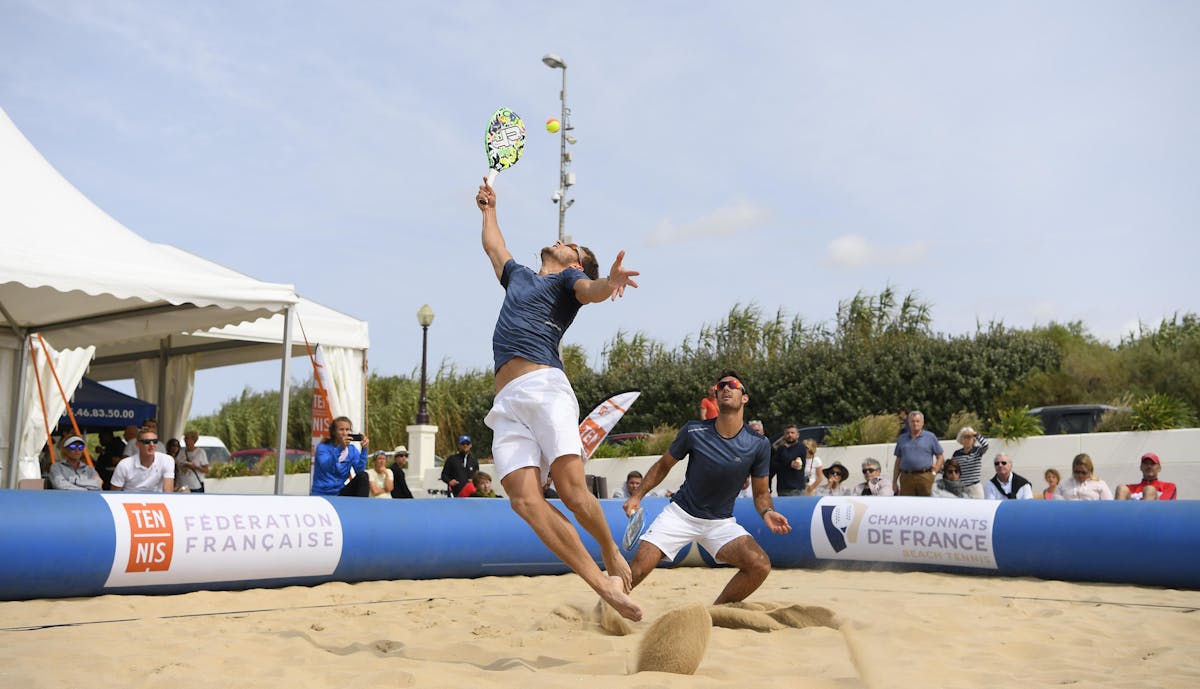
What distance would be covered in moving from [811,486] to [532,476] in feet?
29.4

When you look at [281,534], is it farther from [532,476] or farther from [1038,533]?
[1038,533]

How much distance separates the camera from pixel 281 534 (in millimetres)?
7199

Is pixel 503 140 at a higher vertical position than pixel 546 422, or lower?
higher

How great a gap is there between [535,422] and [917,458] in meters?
7.12

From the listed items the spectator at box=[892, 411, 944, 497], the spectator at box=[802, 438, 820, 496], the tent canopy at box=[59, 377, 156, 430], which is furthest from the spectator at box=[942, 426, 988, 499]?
the tent canopy at box=[59, 377, 156, 430]

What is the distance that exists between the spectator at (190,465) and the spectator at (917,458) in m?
7.70

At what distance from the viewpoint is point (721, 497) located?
6137 millimetres

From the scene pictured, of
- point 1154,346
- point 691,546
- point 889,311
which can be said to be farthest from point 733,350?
point 691,546

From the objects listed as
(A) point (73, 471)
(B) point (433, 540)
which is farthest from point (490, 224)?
(A) point (73, 471)

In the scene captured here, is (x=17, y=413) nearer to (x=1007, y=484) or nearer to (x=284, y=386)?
(x=284, y=386)

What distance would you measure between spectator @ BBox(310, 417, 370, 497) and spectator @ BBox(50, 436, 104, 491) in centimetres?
212

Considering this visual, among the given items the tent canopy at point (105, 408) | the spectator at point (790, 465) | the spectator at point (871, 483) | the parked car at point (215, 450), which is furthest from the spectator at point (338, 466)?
the parked car at point (215, 450)

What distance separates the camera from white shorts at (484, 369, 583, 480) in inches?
172

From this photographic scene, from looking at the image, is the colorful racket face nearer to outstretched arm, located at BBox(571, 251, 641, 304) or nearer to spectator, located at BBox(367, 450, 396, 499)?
outstretched arm, located at BBox(571, 251, 641, 304)
